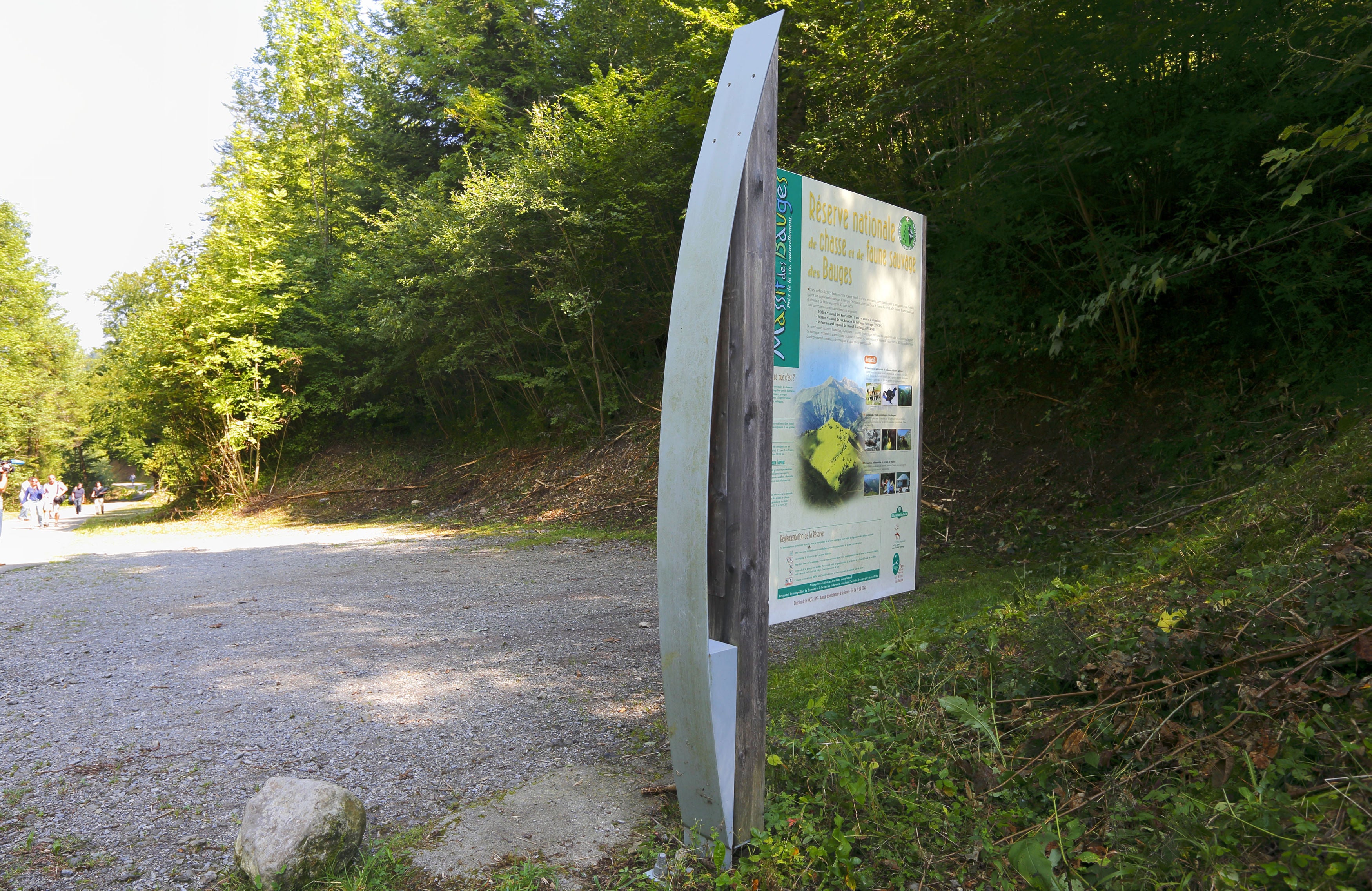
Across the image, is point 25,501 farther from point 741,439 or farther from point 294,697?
point 741,439

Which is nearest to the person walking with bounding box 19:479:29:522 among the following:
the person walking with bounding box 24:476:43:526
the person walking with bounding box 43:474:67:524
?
the person walking with bounding box 24:476:43:526

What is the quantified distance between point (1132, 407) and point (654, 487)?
750 centimetres

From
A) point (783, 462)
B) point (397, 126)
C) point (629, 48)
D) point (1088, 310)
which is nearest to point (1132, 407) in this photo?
point (1088, 310)

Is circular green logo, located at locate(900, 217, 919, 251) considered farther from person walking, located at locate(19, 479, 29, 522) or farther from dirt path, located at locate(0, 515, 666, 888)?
person walking, located at locate(19, 479, 29, 522)

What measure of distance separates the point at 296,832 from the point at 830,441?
2.31 m

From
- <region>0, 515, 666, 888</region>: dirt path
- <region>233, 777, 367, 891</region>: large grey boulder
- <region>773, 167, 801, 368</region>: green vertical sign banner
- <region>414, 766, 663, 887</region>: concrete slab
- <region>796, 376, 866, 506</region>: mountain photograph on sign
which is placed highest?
<region>773, 167, 801, 368</region>: green vertical sign banner

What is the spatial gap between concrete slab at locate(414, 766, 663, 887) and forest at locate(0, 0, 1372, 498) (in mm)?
4161

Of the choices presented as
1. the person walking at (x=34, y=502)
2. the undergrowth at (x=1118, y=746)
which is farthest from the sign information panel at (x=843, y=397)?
the person walking at (x=34, y=502)

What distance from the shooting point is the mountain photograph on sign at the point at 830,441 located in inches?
118

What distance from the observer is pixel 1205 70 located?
6801 millimetres

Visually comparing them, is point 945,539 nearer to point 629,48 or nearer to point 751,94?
point 751,94

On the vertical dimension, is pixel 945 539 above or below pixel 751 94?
below

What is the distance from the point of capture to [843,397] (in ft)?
10.5

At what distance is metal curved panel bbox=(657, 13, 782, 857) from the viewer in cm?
254
